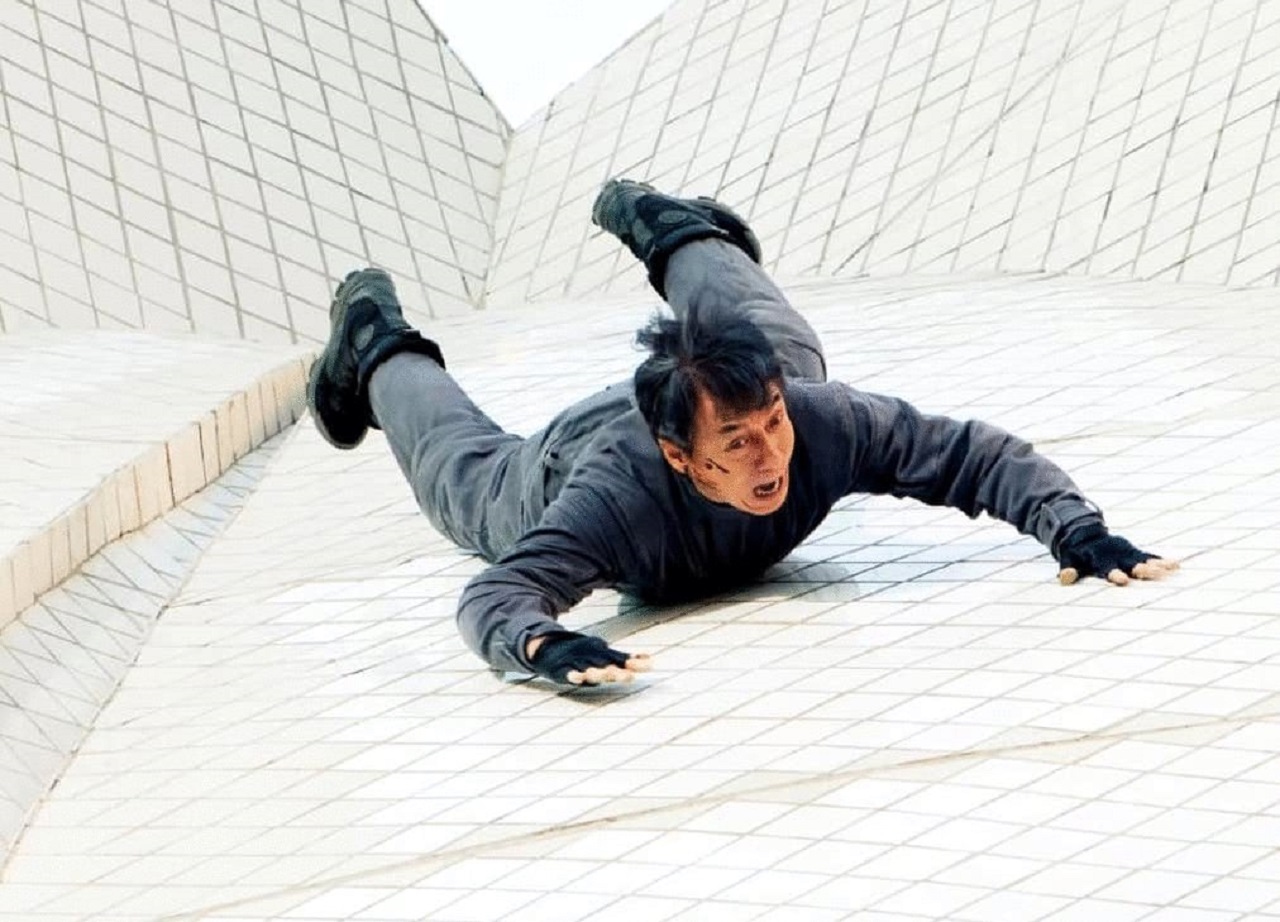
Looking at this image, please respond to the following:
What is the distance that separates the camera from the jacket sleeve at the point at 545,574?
3508mm

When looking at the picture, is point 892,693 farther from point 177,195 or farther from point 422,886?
point 177,195

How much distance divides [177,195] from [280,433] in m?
1.00

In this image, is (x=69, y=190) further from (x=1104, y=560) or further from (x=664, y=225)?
(x=1104, y=560)

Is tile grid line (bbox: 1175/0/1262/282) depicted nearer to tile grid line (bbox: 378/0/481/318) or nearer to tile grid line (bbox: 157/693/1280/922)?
tile grid line (bbox: 378/0/481/318)

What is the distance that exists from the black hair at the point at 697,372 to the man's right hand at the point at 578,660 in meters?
0.30

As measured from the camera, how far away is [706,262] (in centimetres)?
439

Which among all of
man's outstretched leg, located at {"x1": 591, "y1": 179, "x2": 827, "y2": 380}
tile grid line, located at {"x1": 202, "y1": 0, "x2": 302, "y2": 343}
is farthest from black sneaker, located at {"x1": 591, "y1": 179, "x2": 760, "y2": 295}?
tile grid line, located at {"x1": 202, "y1": 0, "x2": 302, "y2": 343}

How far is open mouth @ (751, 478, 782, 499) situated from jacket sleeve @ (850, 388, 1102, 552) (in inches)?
7.9

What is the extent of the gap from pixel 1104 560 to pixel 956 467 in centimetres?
26

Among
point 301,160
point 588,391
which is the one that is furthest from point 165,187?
point 588,391

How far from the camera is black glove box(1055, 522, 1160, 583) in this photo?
11.8ft

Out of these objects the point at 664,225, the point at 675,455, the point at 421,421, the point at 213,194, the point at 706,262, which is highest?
the point at 213,194

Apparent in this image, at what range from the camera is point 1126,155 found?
19.1 ft

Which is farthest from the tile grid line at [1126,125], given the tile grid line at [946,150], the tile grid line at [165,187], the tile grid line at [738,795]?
the tile grid line at [738,795]
